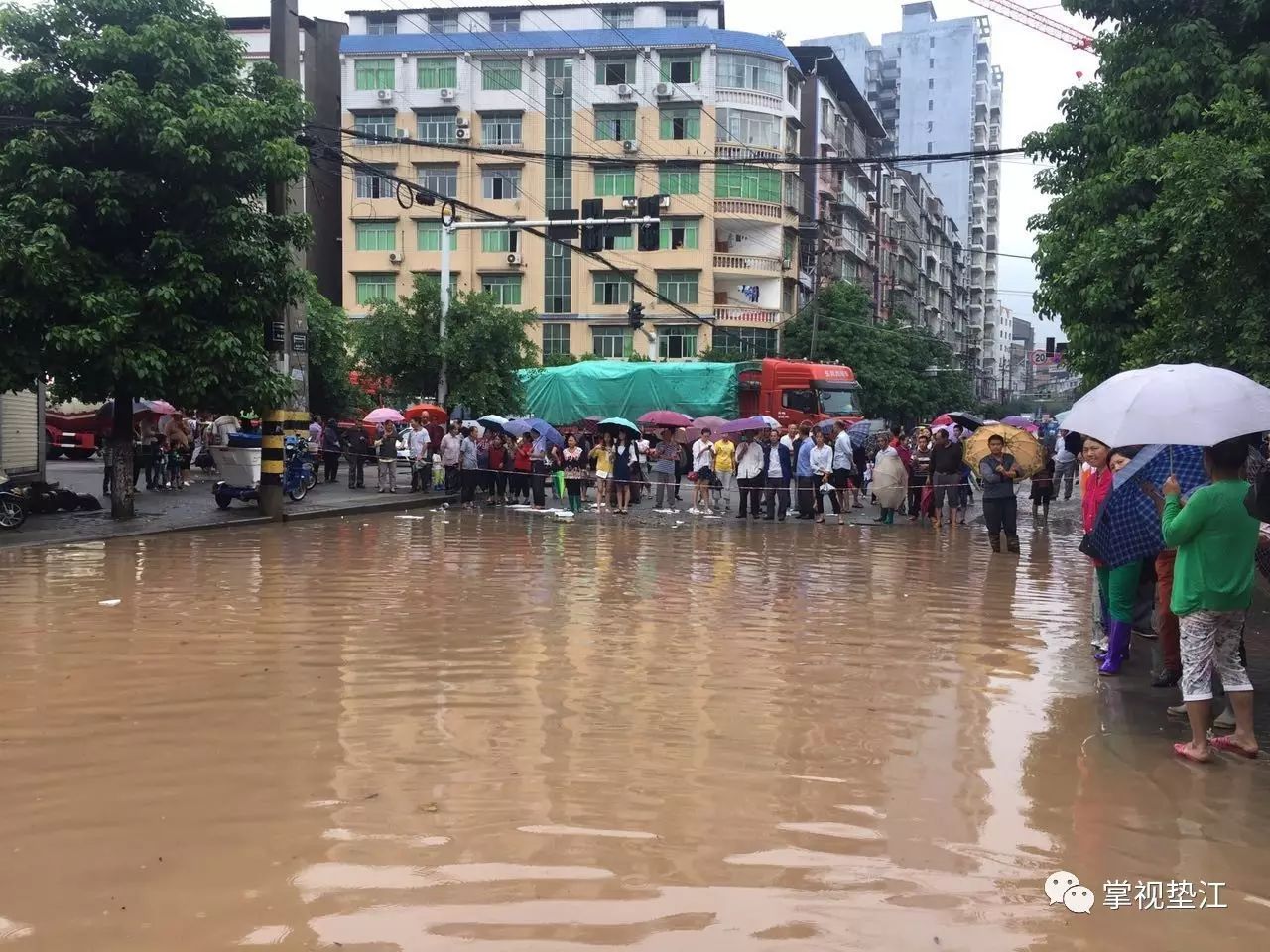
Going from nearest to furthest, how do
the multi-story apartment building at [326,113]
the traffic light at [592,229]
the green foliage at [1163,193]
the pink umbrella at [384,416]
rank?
the green foliage at [1163,193]
the traffic light at [592,229]
the pink umbrella at [384,416]
the multi-story apartment building at [326,113]

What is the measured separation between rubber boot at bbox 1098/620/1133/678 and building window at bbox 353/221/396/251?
55332 millimetres

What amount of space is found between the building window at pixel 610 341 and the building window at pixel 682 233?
15.1 feet

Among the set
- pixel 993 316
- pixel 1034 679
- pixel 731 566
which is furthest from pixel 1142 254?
pixel 993 316

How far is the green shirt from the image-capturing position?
645 centimetres

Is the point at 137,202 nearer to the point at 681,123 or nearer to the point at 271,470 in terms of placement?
the point at 271,470

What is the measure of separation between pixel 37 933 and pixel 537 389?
116ft

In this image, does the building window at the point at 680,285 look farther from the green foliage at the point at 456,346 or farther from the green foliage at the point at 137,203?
the green foliage at the point at 137,203

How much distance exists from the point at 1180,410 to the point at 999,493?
11.2m

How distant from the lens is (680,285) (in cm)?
5969

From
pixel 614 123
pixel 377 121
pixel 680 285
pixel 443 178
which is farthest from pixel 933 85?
pixel 377 121

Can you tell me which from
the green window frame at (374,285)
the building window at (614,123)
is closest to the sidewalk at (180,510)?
the green window frame at (374,285)

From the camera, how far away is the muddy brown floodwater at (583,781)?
4.36m

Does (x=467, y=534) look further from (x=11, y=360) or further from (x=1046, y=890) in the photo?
(x=1046, y=890)

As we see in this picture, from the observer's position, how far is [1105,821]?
18.0 feet
